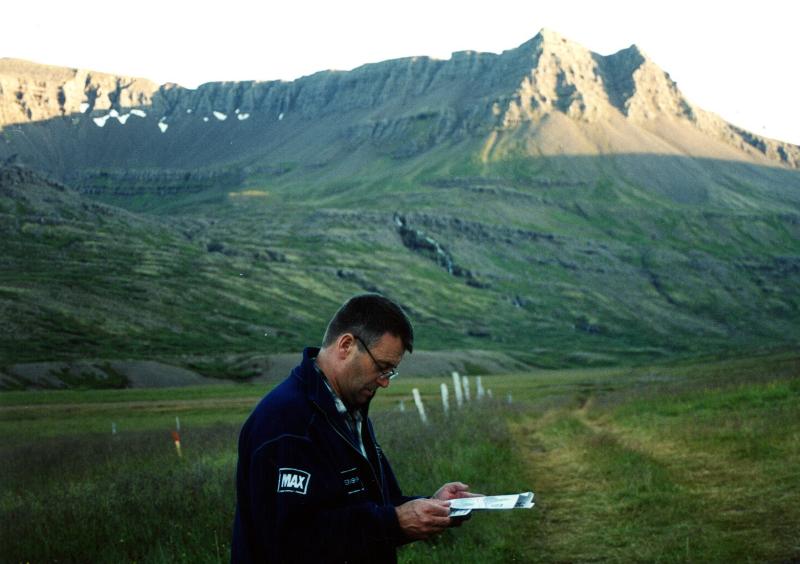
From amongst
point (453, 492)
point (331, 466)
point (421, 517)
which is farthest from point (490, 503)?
point (331, 466)

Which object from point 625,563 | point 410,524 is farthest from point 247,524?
point 625,563

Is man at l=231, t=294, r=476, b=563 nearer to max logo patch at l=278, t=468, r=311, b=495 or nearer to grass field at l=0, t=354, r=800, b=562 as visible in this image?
max logo patch at l=278, t=468, r=311, b=495

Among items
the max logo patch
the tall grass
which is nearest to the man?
the max logo patch

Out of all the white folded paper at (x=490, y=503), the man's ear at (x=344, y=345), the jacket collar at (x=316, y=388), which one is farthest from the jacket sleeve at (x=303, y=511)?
the man's ear at (x=344, y=345)

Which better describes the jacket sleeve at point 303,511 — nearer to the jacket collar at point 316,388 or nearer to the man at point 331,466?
the man at point 331,466

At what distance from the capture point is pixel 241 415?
51.1 m

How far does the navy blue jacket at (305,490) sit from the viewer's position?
4523 millimetres

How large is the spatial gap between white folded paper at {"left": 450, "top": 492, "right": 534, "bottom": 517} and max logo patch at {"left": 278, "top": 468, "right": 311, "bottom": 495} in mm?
869

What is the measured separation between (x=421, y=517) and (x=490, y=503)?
39cm

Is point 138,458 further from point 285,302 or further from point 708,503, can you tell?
point 285,302

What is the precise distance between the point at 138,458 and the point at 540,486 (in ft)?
38.7

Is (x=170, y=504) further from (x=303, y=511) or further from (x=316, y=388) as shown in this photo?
(x=303, y=511)

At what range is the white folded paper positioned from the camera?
14.9ft

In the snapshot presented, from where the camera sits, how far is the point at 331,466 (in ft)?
15.5
